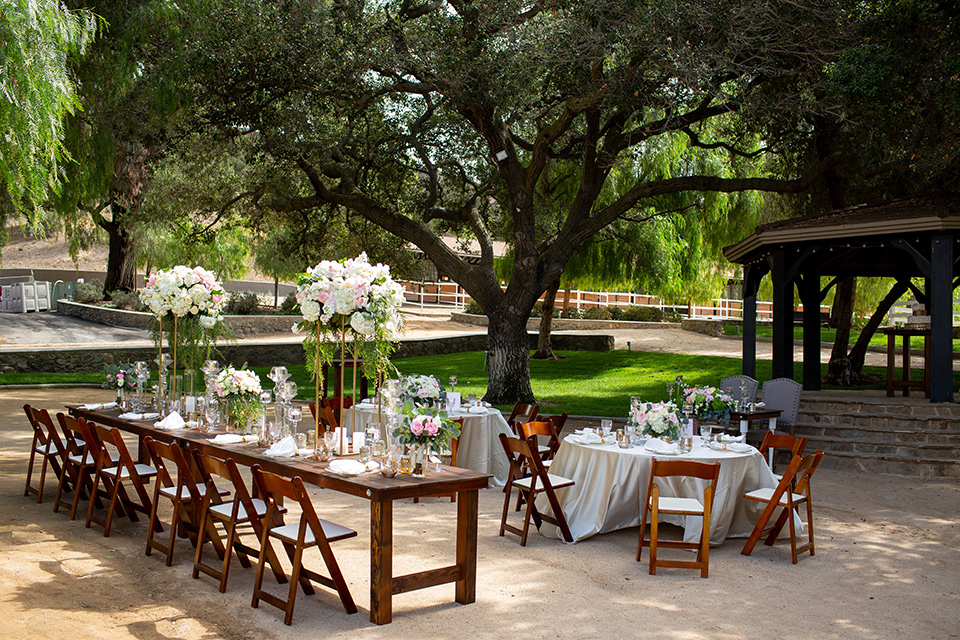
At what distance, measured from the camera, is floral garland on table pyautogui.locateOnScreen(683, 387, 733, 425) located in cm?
856

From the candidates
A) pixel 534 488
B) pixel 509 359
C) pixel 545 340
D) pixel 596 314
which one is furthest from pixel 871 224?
pixel 596 314

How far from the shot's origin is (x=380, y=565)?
4680 mm

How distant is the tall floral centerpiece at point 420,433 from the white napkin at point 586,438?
2143 mm

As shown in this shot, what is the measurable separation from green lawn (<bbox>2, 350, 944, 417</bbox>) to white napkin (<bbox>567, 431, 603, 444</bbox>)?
6.65 metres

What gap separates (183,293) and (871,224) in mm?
8560

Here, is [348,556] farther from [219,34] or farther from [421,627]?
[219,34]

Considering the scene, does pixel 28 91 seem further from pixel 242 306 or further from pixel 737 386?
pixel 242 306

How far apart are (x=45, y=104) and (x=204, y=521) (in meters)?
3.37

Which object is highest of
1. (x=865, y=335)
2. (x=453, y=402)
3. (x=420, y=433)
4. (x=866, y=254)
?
(x=866, y=254)

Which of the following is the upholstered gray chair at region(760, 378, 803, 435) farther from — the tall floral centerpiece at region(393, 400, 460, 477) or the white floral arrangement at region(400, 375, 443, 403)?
the tall floral centerpiece at region(393, 400, 460, 477)

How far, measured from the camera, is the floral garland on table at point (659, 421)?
6797 mm

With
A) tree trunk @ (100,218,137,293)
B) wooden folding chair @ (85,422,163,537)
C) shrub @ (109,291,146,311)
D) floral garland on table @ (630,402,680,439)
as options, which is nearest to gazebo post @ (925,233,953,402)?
floral garland on table @ (630,402,680,439)

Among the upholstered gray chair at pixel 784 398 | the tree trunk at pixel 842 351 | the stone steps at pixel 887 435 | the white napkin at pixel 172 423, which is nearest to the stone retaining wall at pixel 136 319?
the tree trunk at pixel 842 351

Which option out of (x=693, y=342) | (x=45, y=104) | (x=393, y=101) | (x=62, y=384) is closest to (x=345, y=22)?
(x=393, y=101)
